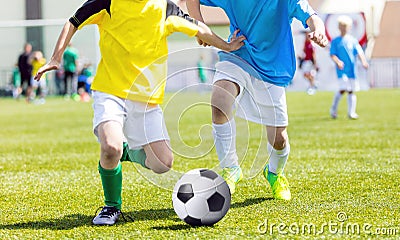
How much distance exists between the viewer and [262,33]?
5156 mm

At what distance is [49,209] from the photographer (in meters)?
5.16

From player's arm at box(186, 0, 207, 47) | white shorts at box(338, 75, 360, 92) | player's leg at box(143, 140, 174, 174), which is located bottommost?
white shorts at box(338, 75, 360, 92)

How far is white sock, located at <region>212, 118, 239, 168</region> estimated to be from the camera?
16.5 ft

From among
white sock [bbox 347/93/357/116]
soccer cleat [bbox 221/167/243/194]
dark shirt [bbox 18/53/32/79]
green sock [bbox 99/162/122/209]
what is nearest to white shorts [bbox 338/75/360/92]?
white sock [bbox 347/93/357/116]

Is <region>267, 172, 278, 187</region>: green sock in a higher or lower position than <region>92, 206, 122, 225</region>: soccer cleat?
lower

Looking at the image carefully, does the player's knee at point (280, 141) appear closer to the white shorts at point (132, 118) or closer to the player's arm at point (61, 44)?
the white shorts at point (132, 118)

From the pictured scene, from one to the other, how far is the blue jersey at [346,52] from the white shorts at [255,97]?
8984mm

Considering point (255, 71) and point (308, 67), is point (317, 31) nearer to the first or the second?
point (255, 71)

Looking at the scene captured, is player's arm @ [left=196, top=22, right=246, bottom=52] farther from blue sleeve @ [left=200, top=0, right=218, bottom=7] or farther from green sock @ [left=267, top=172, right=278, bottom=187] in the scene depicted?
green sock @ [left=267, top=172, right=278, bottom=187]

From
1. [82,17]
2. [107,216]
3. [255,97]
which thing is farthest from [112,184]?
[255,97]

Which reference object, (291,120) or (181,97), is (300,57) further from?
(181,97)

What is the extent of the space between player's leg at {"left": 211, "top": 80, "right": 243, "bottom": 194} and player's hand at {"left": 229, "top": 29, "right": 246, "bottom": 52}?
0.81 ft

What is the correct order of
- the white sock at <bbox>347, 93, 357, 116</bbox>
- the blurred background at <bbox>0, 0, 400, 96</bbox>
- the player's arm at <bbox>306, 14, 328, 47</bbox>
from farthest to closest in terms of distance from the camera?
the blurred background at <bbox>0, 0, 400, 96</bbox> → the white sock at <bbox>347, 93, 357, 116</bbox> → the player's arm at <bbox>306, 14, 328, 47</bbox>

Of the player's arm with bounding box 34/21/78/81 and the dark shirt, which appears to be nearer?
the player's arm with bounding box 34/21/78/81
